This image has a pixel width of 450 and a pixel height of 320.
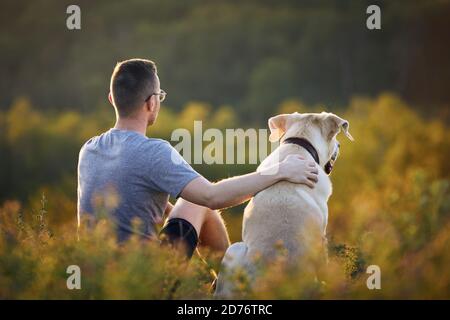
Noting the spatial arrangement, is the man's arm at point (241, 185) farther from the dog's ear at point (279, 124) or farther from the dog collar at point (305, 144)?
the dog's ear at point (279, 124)

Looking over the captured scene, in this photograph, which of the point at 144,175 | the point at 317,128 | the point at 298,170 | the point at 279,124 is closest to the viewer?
the point at 144,175

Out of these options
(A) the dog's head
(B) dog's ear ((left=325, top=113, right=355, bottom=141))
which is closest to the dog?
(A) the dog's head

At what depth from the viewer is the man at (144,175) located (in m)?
4.22

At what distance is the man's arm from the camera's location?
4.22 m

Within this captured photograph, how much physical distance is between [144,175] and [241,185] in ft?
1.71

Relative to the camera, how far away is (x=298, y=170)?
4520 mm

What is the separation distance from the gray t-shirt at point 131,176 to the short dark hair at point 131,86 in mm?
148

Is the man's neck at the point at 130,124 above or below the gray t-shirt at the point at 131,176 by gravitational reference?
above

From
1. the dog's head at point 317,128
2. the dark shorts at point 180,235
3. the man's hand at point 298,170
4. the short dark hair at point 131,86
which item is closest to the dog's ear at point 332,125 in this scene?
the dog's head at point 317,128

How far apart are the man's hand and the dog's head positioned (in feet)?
1.32

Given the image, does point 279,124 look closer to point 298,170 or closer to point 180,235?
point 298,170

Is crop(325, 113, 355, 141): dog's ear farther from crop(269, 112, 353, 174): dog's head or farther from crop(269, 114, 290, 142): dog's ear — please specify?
crop(269, 114, 290, 142): dog's ear

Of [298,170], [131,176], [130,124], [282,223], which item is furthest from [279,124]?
[131,176]
